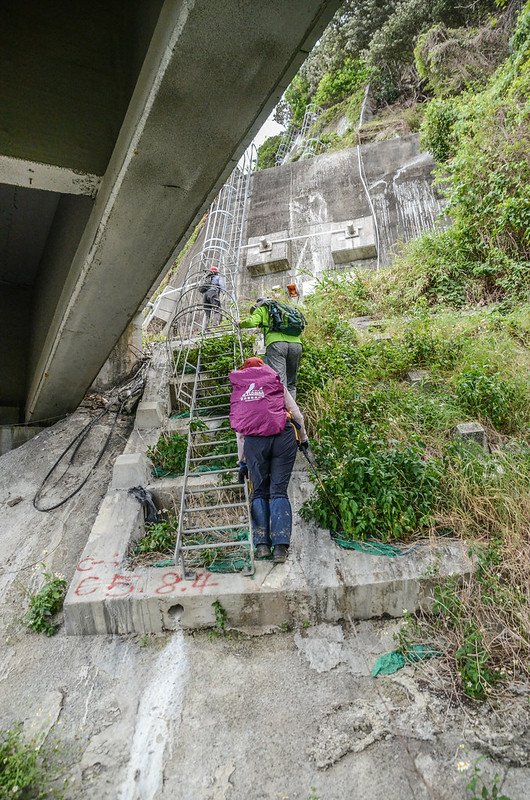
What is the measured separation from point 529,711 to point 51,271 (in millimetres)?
6305

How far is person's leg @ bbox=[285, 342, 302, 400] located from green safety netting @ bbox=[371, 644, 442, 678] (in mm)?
3089

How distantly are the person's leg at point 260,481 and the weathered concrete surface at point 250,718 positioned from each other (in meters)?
0.79

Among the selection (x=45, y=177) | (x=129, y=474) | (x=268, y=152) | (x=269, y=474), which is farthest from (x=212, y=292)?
(x=268, y=152)

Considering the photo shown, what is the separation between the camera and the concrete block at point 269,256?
13.0m

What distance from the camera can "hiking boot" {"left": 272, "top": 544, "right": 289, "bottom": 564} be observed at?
3543mm

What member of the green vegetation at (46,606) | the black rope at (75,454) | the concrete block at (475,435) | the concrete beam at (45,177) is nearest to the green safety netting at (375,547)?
the concrete block at (475,435)

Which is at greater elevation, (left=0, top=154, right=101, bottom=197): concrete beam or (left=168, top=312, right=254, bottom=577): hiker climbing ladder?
(left=0, top=154, right=101, bottom=197): concrete beam

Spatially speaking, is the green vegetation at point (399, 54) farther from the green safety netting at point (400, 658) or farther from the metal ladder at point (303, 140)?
the green safety netting at point (400, 658)

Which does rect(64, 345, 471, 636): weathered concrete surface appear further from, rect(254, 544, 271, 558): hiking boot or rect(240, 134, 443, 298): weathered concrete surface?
rect(240, 134, 443, 298): weathered concrete surface

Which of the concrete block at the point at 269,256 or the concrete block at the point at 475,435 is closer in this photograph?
the concrete block at the point at 475,435

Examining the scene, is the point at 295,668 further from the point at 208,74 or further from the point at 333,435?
the point at 208,74

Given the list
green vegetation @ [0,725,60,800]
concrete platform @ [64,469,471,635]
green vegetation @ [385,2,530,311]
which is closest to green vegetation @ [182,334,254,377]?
concrete platform @ [64,469,471,635]

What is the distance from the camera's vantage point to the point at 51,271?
550 cm

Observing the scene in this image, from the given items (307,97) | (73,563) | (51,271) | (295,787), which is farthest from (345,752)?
(307,97)
